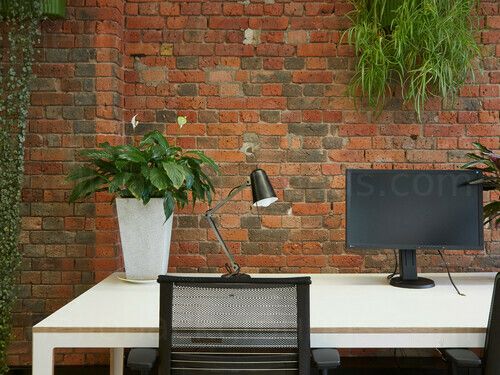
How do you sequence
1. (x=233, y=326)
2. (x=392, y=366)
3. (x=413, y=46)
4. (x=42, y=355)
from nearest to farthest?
(x=233, y=326) < (x=42, y=355) < (x=413, y=46) < (x=392, y=366)

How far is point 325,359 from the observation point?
1749 millimetres

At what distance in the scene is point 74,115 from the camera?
3010 millimetres

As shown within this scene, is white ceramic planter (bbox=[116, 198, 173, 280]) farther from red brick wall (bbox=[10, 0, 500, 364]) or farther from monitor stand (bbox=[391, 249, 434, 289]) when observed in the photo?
monitor stand (bbox=[391, 249, 434, 289])

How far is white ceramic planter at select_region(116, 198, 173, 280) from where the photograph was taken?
2.56m

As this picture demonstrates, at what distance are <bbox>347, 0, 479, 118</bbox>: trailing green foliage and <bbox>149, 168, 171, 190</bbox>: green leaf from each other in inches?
51.0

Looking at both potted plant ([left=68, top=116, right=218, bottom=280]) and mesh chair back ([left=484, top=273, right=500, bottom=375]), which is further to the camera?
potted plant ([left=68, top=116, right=218, bottom=280])

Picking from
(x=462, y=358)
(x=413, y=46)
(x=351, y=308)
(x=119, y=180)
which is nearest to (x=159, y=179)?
(x=119, y=180)

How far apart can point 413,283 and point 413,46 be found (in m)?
1.31

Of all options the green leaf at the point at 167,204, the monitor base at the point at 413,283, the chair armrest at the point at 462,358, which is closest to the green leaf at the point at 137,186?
the green leaf at the point at 167,204

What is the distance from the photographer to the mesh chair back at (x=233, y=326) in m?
1.73

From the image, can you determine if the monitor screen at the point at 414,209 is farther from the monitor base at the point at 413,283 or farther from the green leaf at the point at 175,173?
the green leaf at the point at 175,173

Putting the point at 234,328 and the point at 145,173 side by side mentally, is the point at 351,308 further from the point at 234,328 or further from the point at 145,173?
the point at 145,173

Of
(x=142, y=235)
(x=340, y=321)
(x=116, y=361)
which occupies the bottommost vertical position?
(x=116, y=361)

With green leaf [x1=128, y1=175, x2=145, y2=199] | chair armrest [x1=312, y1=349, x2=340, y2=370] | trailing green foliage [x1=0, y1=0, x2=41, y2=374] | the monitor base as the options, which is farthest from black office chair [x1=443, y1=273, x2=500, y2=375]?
trailing green foliage [x1=0, y1=0, x2=41, y2=374]
